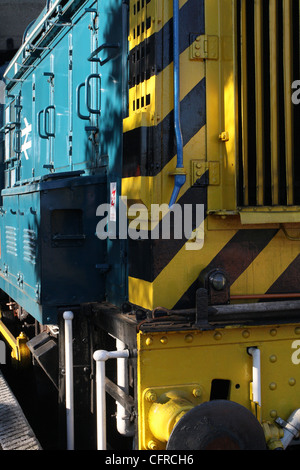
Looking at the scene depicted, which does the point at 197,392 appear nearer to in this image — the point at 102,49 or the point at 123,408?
the point at 123,408

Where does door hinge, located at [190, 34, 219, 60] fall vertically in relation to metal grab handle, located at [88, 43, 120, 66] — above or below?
below

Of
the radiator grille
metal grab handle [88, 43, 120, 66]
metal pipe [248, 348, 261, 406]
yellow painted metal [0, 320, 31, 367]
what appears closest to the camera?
metal pipe [248, 348, 261, 406]

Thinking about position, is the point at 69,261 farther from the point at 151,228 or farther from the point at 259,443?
the point at 259,443

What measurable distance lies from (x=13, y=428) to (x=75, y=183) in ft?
5.54

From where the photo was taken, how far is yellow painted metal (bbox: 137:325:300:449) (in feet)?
8.80

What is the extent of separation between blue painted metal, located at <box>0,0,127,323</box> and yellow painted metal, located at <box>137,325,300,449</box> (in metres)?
0.68

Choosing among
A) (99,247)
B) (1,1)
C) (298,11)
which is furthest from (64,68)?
(1,1)

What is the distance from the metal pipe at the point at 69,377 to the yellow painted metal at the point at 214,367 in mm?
798

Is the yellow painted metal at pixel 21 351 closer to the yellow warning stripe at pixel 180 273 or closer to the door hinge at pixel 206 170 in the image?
the yellow warning stripe at pixel 180 273

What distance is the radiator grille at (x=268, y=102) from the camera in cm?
288

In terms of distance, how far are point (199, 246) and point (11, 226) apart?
2.44 meters

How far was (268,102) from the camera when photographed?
2.92 metres

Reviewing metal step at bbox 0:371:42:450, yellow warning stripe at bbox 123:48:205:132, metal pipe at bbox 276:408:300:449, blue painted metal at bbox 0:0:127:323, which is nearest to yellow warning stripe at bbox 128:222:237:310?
blue painted metal at bbox 0:0:127:323

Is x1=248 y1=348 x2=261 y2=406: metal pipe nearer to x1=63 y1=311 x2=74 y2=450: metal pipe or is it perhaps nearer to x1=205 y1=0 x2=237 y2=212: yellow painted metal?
x1=205 y1=0 x2=237 y2=212: yellow painted metal
